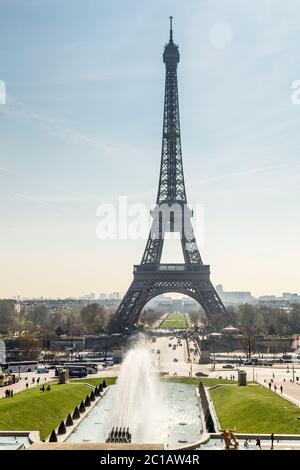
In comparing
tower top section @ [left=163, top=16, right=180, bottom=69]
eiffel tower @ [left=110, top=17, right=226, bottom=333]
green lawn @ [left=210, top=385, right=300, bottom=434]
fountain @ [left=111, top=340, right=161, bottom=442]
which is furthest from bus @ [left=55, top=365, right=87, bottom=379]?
tower top section @ [left=163, top=16, right=180, bottom=69]

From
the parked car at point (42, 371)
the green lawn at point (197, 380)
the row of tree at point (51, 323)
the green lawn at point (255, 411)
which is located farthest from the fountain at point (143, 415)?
the row of tree at point (51, 323)

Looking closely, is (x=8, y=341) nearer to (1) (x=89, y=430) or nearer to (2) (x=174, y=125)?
(2) (x=174, y=125)

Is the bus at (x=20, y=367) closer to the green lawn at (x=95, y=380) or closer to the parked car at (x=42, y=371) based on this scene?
the parked car at (x=42, y=371)

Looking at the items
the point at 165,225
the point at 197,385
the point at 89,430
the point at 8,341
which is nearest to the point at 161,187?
the point at 165,225

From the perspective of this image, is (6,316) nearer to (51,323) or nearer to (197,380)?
(51,323)

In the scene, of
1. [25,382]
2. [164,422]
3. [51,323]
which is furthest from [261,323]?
[164,422]

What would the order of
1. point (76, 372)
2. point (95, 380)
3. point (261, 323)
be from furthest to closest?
point (261, 323) < point (76, 372) < point (95, 380)
